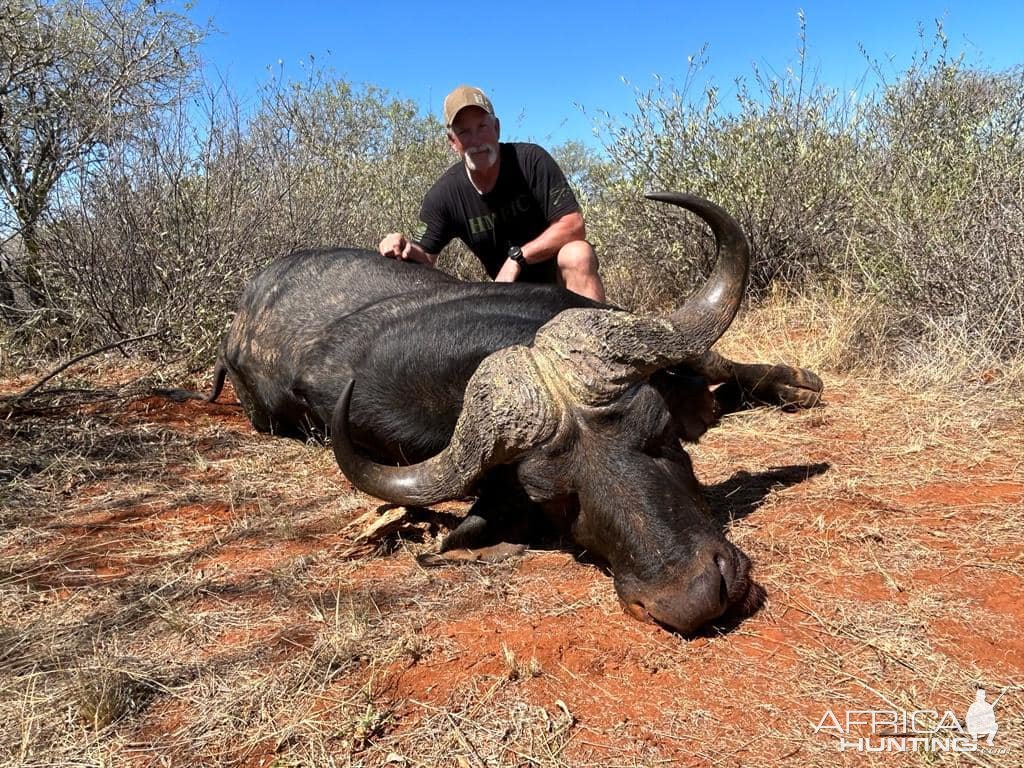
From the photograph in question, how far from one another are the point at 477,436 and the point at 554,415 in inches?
11.4

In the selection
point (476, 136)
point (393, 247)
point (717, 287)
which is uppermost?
point (476, 136)

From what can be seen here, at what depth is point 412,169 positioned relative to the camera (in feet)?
39.2

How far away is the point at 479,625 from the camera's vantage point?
2.43 meters

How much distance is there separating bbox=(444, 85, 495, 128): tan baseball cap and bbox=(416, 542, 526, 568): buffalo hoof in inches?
127

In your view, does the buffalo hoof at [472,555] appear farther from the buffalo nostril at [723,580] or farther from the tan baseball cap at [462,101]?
the tan baseball cap at [462,101]

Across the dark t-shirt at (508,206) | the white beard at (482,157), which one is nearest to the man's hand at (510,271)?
the dark t-shirt at (508,206)

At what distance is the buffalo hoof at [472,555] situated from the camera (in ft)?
9.54

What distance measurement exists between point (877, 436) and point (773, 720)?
2574mm

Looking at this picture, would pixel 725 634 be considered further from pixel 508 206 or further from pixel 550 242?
pixel 508 206

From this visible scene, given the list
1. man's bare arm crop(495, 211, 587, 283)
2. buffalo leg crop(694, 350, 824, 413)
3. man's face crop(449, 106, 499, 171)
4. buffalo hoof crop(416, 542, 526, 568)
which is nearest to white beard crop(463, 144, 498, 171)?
man's face crop(449, 106, 499, 171)

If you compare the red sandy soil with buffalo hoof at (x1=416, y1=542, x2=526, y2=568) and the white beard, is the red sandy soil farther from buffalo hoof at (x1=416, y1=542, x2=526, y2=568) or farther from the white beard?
the white beard

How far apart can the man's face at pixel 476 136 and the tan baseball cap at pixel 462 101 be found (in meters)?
0.03

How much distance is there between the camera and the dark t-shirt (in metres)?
5.36

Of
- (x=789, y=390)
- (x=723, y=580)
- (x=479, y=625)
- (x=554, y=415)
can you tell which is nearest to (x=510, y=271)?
(x=789, y=390)
